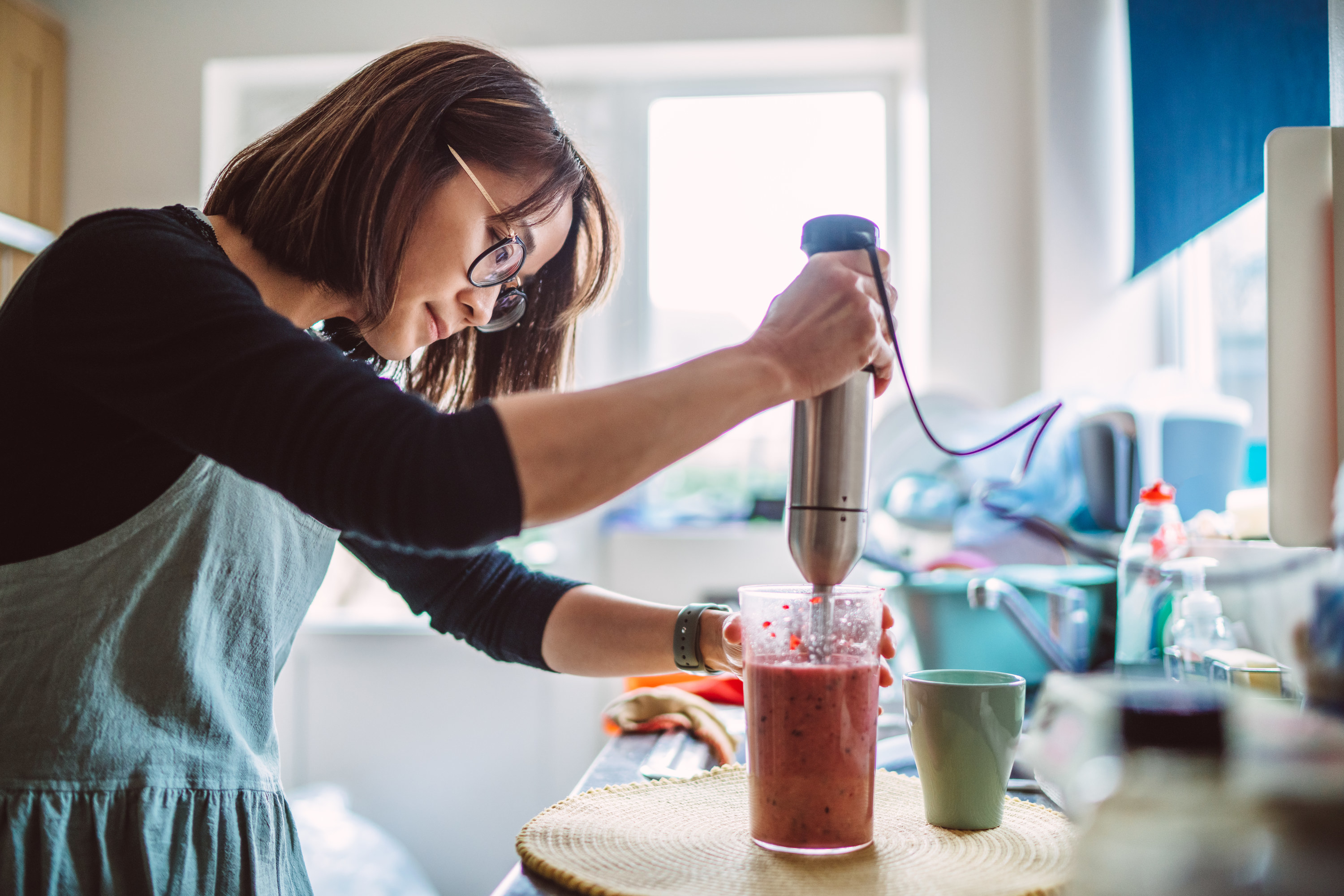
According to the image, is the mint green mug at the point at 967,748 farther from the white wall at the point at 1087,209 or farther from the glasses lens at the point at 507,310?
the white wall at the point at 1087,209

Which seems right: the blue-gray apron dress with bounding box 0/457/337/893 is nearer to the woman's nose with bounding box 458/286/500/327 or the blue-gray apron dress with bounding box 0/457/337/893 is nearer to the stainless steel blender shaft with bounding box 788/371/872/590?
the woman's nose with bounding box 458/286/500/327

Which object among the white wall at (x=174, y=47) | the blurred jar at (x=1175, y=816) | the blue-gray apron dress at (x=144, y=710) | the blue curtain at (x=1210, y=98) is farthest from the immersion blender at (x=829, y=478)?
the white wall at (x=174, y=47)

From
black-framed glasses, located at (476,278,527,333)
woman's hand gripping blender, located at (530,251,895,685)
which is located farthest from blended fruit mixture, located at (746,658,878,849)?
black-framed glasses, located at (476,278,527,333)

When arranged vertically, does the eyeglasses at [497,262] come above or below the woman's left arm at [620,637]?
above

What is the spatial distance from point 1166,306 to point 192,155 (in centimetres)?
267

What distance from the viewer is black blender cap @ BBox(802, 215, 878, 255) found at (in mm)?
740

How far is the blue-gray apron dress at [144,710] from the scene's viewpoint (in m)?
0.83

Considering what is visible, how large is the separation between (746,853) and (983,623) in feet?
2.35

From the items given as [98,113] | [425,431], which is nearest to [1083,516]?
[425,431]

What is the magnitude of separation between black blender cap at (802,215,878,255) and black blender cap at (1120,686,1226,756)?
44 centimetres

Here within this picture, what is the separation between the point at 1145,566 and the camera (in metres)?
1.24

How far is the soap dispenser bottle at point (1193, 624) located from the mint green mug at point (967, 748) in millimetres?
392

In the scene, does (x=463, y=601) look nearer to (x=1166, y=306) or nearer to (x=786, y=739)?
(x=786, y=739)

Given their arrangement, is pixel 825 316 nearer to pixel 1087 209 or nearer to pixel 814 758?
pixel 814 758
